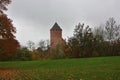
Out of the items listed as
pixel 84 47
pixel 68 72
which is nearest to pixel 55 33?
pixel 84 47

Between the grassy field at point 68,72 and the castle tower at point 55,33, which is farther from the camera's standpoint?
the castle tower at point 55,33

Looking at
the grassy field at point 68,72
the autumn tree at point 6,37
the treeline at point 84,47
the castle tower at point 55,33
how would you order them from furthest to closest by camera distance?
the castle tower at point 55,33, the treeline at point 84,47, the autumn tree at point 6,37, the grassy field at point 68,72

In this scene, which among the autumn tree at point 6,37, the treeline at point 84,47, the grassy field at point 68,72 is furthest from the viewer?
the treeline at point 84,47

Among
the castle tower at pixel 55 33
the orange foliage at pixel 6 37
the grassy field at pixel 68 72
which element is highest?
the castle tower at pixel 55 33

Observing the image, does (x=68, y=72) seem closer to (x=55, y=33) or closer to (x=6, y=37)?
(x=6, y=37)

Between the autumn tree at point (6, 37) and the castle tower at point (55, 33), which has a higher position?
the castle tower at point (55, 33)

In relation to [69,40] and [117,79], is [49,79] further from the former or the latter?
[69,40]

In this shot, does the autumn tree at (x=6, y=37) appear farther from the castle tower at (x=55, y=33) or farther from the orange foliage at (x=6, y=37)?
the castle tower at (x=55, y=33)

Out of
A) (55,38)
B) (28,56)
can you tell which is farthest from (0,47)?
(55,38)

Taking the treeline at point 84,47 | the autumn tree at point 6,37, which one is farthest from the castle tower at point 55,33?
the autumn tree at point 6,37

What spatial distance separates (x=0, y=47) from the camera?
1716 inches

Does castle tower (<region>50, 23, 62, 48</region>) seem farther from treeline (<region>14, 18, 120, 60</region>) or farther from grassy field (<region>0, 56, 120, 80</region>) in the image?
grassy field (<region>0, 56, 120, 80</region>)

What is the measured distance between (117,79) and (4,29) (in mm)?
30127

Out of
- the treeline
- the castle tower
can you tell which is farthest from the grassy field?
the castle tower
